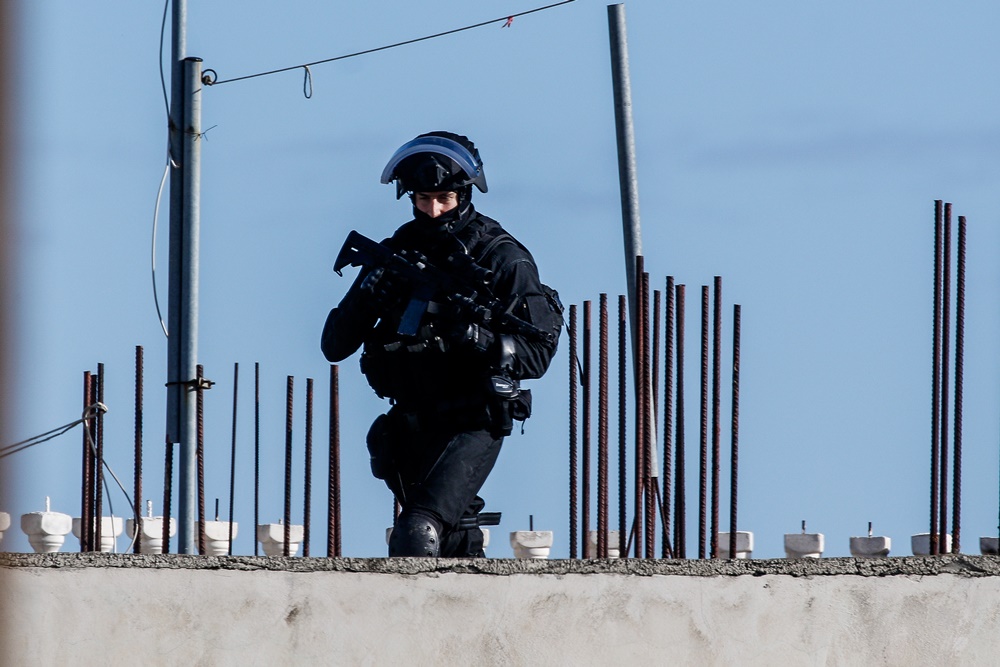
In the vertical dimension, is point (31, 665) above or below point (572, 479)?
below

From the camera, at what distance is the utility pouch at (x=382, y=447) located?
23.9ft

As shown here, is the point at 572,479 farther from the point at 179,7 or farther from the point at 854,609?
the point at 179,7

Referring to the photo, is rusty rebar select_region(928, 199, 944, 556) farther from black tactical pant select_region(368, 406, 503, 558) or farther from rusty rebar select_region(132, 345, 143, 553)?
rusty rebar select_region(132, 345, 143, 553)

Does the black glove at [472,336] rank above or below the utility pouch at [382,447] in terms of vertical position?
above

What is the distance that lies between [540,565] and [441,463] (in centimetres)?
109

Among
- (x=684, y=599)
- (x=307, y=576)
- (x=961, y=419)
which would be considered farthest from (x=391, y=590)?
(x=961, y=419)

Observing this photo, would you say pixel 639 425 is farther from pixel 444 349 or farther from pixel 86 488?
pixel 86 488

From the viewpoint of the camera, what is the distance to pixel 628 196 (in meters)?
8.95

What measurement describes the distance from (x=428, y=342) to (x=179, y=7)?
3.62 m

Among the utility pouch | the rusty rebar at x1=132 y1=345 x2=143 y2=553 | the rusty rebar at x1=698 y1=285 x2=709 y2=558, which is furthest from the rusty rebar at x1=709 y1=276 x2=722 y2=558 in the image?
the rusty rebar at x1=132 y1=345 x2=143 y2=553

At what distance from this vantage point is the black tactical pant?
696cm

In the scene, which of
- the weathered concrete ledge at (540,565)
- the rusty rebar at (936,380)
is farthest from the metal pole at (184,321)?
the rusty rebar at (936,380)

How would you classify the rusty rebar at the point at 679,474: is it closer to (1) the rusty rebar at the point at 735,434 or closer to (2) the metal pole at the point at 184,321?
(1) the rusty rebar at the point at 735,434

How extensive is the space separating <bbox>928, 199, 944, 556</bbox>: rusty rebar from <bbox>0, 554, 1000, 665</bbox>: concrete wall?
87 centimetres
